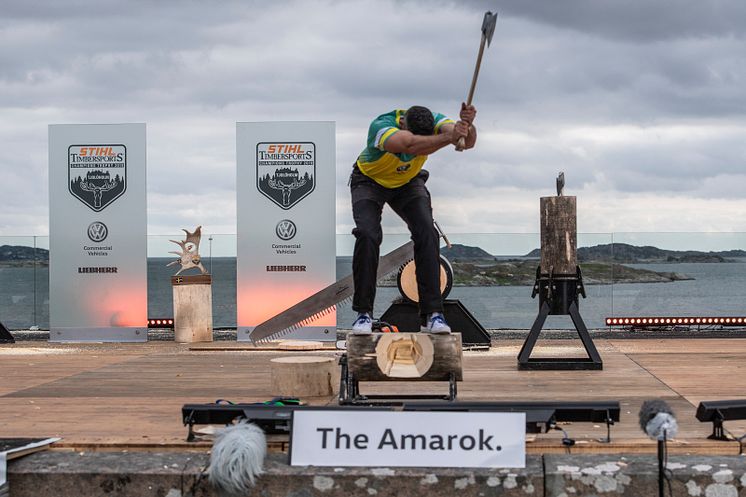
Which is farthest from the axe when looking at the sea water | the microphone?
the sea water

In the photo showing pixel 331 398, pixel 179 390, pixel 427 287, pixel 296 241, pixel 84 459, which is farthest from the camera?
pixel 296 241

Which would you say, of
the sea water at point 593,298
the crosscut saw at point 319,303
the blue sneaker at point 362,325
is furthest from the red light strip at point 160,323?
the blue sneaker at point 362,325

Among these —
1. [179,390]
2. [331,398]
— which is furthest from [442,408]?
[179,390]

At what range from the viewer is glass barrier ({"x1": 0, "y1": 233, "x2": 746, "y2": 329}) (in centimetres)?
1218

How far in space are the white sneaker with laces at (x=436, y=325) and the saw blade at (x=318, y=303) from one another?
4064mm

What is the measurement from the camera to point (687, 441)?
13.0 feet

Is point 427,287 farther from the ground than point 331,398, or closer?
farther from the ground

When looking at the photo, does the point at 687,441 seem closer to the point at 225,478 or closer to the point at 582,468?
the point at 582,468

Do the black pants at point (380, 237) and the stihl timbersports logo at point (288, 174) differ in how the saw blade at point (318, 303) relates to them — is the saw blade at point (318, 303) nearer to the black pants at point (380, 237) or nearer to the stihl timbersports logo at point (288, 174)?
the stihl timbersports logo at point (288, 174)

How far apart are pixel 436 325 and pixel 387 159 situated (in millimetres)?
838

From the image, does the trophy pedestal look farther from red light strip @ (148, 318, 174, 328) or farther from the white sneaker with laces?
the white sneaker with laces

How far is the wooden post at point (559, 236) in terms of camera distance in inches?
282

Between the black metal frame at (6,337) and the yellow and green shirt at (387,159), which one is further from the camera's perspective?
the black metal frame at (6,337)

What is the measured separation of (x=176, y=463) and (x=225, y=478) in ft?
0.94
